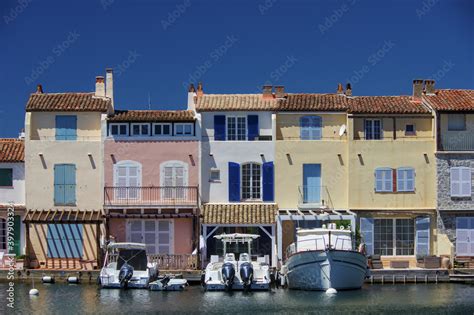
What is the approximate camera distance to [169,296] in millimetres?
46750

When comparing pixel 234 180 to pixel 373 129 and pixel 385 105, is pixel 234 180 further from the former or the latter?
pixel 385 105

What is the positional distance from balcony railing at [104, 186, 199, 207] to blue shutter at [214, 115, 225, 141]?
115 inches

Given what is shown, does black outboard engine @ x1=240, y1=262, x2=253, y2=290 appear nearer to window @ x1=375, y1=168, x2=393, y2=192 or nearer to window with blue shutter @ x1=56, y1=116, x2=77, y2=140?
window @ x1=375, y1=168, x2=393, y2=192

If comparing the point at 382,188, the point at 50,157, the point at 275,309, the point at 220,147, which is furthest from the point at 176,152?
the point at 275,309

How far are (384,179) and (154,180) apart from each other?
11752 millimetres

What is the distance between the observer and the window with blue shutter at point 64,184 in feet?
181

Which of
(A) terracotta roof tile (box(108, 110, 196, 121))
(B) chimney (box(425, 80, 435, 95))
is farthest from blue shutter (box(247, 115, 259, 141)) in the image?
(B) chimney (box(425, 80, 435, 95))

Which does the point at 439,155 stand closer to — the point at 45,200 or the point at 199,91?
the point at 199,91

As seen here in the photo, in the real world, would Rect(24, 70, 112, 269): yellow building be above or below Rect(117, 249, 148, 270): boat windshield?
above

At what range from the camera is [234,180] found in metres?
55.6

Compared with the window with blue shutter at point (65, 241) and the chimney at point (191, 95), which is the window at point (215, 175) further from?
the window with blue shutter at point (65, 241)

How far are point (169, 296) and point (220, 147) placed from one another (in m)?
11.2

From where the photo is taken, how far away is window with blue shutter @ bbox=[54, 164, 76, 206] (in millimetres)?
55188

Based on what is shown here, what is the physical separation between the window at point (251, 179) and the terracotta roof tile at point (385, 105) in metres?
5.69
